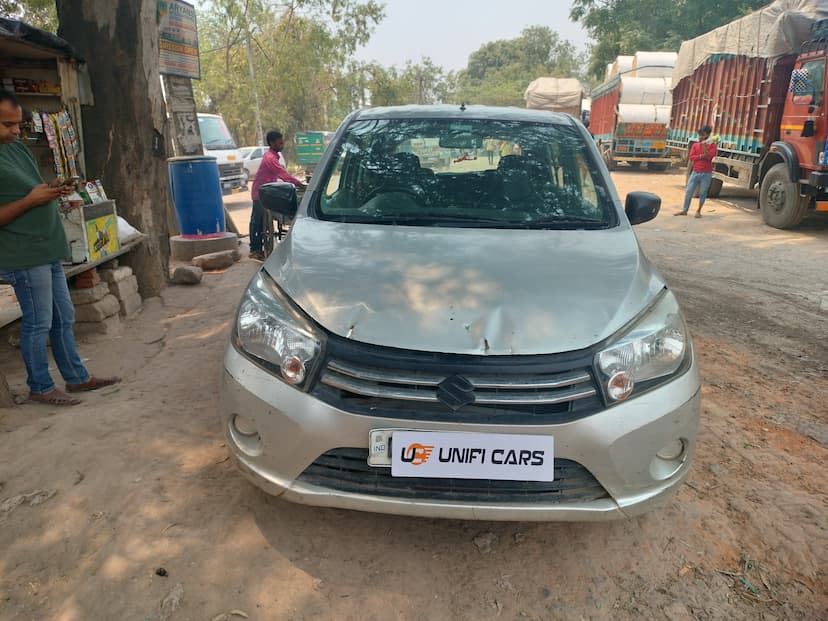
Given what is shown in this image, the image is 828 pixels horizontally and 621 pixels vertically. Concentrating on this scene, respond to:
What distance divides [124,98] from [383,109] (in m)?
A: 3.03

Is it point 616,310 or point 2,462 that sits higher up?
point 616,310

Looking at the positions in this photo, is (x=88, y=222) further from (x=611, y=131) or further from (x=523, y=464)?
(x=611, y=131)

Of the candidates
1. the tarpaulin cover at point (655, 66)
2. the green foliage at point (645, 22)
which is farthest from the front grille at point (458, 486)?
the green foliage at point (645, 22)

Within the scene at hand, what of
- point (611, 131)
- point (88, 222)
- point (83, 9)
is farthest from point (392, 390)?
point (611, 131)

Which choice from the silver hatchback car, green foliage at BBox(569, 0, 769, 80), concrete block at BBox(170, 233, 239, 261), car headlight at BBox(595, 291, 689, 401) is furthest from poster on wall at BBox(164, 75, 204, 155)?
green foliage at BBox(569, 0, 769, 80)

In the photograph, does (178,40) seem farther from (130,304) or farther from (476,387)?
(476,387)

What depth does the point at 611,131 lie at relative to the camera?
19547mm

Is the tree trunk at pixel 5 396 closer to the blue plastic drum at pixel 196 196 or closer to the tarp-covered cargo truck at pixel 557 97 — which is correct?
the blue plastic drum at pixel 196 196

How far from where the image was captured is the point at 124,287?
5141 millimetres

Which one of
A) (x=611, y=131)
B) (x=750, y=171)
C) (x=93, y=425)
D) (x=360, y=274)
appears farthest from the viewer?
(x=611, y=131)

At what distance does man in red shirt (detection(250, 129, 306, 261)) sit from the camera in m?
7.54

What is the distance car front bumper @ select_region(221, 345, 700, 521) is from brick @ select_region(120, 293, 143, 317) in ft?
11.5

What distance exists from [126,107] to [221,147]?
1114 centimetres

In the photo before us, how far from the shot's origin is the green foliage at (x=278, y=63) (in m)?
30.7
